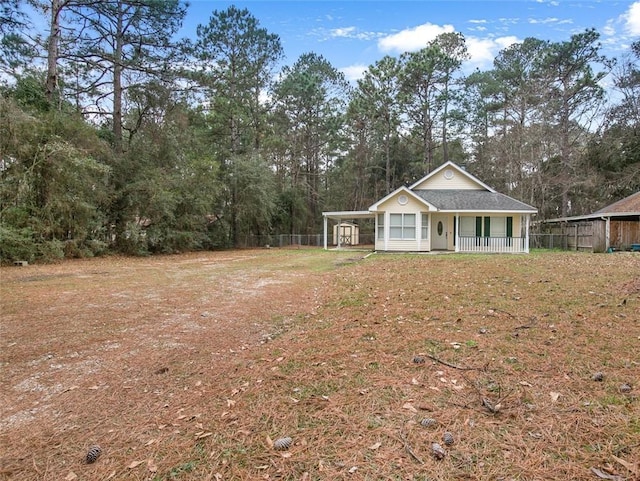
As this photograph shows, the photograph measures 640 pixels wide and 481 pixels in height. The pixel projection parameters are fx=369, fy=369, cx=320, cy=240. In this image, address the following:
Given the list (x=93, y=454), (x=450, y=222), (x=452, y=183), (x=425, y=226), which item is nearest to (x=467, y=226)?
(x=450, y=222)

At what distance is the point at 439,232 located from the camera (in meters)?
21.4

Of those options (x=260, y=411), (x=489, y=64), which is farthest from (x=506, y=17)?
(x=489, y=64)

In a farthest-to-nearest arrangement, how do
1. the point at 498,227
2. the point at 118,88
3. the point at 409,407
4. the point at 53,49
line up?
the point at 498,227 < the point at 118,88 < the point at 53,49 < the point at 409,407

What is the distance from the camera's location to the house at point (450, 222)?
19.5 meters

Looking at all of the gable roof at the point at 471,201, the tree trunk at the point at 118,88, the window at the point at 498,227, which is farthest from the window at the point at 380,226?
the tree trunk at the point at 118,88

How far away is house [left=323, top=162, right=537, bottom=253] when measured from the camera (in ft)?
64.0

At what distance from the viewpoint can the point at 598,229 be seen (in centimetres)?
1883

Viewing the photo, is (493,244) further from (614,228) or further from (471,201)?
(614,228)

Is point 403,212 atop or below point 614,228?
atop

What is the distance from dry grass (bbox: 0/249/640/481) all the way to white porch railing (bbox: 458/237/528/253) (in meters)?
14.1

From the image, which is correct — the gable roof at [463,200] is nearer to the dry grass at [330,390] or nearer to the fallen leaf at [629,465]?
the dry grass at [330,390]

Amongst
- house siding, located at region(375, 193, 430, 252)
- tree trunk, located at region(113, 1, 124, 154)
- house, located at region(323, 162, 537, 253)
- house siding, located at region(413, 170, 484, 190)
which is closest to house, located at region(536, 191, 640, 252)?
house, located at region(323, 162, 537, 253)

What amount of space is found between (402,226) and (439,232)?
3018 millimetres

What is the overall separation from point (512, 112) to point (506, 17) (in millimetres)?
17919
